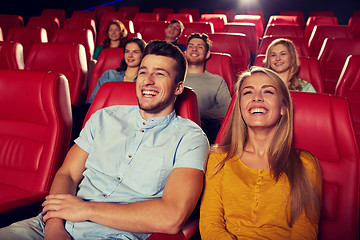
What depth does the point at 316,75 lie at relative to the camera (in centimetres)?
249

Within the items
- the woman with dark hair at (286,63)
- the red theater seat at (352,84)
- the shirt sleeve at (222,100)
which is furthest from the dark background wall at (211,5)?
the red theater seat at (352,84)

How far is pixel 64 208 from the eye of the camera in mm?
1141

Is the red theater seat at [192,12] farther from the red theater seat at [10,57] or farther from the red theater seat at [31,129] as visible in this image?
the red theater seat at [31,129]

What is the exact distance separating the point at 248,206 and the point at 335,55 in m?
2.72

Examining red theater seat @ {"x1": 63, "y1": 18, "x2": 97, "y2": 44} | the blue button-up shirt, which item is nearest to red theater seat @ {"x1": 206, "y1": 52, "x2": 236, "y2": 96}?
the blue button-up shirt

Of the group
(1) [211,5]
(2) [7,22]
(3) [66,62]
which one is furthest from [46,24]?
(1) [211,5]

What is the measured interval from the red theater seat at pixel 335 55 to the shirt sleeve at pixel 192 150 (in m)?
2.51

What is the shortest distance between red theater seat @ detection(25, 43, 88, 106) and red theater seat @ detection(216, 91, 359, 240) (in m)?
1.91

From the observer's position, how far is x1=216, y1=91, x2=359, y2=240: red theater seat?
1.19 meters

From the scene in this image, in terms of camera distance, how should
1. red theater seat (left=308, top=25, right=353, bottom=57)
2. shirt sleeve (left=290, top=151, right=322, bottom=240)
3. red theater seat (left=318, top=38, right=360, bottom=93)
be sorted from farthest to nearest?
red theater seat (left=308, top=25, right=353, bottom=57) → red theater seat (left=318, top=38, right=360, bottom=93) → shirt sleeve (left=290, top=151, right=322, bottom=240)

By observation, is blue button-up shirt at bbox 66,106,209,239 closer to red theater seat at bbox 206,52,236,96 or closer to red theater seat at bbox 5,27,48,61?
red theater seat at bbox 206,52,236,96

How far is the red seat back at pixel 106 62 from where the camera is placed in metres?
2.78

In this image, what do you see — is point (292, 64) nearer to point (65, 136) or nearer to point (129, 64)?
point (129, 64)

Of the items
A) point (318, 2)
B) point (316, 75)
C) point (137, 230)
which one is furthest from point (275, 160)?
point (318, 2)
